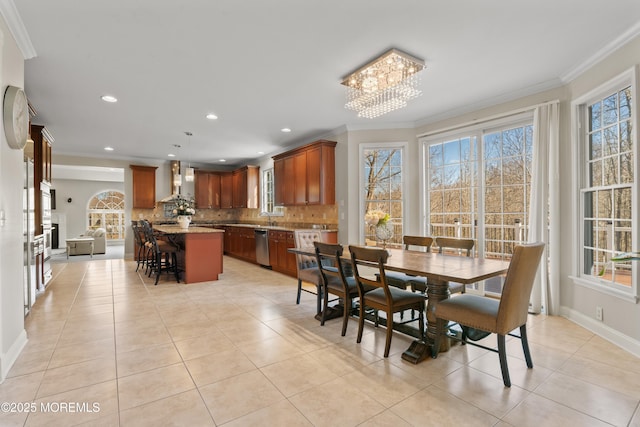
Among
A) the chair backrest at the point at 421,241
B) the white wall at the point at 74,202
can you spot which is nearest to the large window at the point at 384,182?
the chair backrest at the point at 421,241

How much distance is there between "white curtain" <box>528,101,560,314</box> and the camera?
3469mm

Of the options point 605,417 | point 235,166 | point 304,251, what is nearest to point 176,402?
point 304,251

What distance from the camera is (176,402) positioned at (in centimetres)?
191

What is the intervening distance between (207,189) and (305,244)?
221 inches

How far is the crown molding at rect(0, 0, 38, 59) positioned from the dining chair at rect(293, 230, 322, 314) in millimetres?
3012

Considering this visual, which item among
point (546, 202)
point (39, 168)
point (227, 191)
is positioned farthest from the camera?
point (227, 191)

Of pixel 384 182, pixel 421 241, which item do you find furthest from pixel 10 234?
pixel 384 182

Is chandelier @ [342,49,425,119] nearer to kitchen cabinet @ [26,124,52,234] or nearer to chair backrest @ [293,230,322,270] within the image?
chair backrest @ [293,230,322,270]

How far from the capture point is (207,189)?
891 cm

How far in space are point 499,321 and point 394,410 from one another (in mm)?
898

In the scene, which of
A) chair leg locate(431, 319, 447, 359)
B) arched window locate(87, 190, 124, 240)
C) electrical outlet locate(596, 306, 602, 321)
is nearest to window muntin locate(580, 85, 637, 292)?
electrical outlet locate(596, 306, 602, 321)

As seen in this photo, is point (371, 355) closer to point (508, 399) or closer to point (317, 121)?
point (508, 399)

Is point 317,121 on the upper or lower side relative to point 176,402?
upper

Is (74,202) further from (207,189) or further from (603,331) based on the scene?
(603,331)
